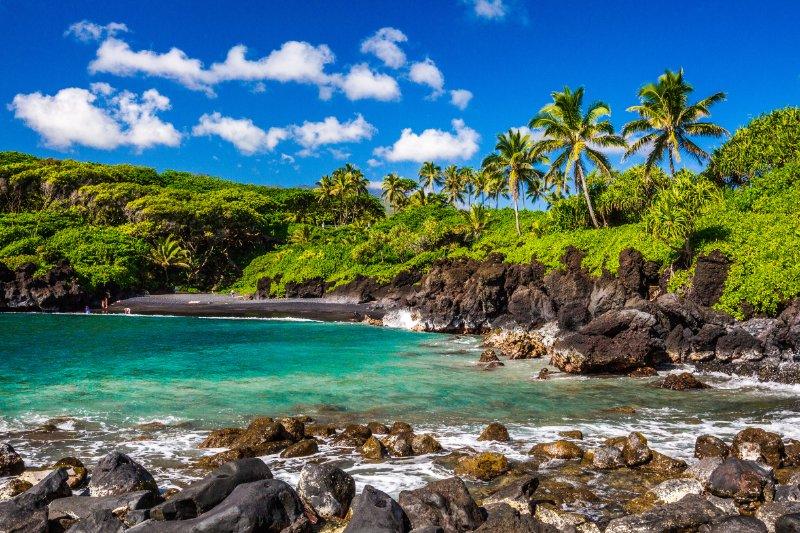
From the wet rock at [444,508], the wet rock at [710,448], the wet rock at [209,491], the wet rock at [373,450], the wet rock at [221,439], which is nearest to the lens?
the wet rock at [209,491]

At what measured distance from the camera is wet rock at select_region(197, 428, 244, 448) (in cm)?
1434

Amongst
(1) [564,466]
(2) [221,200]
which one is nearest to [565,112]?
(1) [564,466]

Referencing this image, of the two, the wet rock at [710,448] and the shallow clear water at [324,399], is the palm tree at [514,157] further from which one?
the wet rock at [710,448]

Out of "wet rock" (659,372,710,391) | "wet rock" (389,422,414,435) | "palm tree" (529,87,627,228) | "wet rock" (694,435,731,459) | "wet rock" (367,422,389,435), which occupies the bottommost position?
"wet rock" (367,422,389,435)

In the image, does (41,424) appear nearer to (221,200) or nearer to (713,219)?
(713,219)

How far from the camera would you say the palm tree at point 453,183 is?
10622cm

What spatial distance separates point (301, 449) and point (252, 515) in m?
4.96

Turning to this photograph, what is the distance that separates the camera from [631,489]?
36.8ft

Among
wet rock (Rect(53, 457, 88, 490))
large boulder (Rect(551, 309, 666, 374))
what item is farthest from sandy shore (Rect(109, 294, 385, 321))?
wet rock (Rect(53, 457, 88, 490))

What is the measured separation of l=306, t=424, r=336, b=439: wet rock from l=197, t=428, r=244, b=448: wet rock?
1.95 m

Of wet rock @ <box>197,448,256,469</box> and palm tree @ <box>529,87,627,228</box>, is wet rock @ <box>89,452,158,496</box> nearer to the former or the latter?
wet rock @ <box>197,448,256,469</box>

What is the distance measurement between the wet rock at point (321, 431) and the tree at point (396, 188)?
320ft

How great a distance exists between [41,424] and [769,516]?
19.0 metres

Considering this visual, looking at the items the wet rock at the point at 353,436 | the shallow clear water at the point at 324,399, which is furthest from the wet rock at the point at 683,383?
the wet rock at the point at 353,436
